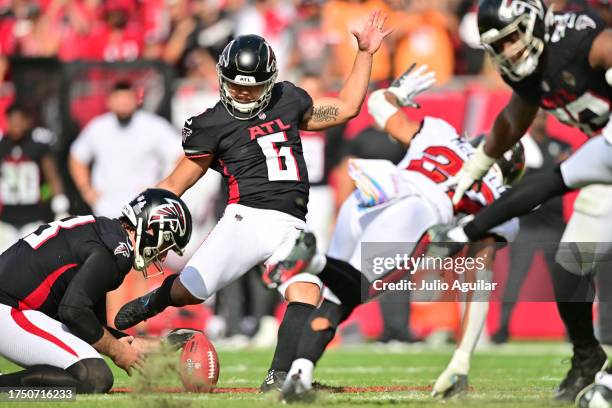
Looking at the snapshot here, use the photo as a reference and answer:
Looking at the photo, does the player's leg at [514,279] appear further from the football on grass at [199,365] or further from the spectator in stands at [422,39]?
the football on grass at [199,365]

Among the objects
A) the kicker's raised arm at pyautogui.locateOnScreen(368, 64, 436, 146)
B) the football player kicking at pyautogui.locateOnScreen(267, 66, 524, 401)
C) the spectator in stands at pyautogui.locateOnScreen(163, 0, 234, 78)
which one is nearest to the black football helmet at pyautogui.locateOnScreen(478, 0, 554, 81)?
the football player kicking at pyautogui.locateOnScreen(267, 66, 524, 401)

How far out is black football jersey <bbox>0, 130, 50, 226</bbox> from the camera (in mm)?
11406

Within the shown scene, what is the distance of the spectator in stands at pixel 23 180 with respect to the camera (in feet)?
37.4

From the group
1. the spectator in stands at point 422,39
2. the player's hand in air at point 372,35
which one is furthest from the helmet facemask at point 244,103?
the spectator in stands at point 422,39

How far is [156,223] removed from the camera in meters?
6.12

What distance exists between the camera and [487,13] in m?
5.47

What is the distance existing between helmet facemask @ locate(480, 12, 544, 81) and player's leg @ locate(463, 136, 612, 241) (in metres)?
0.61

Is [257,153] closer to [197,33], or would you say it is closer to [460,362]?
[460,362]

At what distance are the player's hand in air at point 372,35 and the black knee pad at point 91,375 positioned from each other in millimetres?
2392

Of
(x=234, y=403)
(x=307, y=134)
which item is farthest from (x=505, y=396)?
(x=307, y=134)

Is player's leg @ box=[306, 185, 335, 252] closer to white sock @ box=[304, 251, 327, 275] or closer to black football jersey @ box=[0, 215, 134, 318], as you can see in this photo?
black football jersey @ box=[0, 215, 134, 318]

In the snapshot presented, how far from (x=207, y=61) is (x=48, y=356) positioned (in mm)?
7101

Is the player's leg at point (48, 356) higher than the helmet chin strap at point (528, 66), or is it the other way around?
the helmet chin strap at point (528, 66)

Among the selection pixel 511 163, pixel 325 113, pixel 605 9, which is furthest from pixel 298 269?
pixel 605 9
